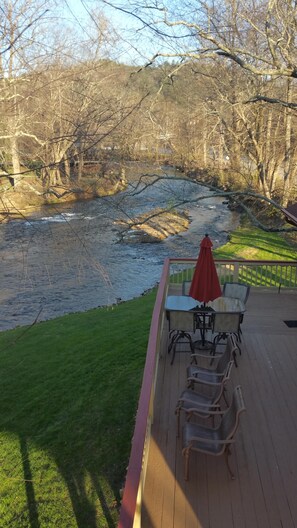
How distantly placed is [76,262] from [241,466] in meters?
12.7

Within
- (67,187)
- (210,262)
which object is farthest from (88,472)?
(67,187)

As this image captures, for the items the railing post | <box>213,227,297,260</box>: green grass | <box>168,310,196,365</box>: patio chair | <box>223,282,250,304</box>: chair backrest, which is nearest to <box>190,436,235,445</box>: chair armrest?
<box>168,310,196,365</box>: patio chair

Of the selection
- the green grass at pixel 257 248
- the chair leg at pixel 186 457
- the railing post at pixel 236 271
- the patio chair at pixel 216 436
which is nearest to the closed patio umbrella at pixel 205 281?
the patio chair at pixel 216 436

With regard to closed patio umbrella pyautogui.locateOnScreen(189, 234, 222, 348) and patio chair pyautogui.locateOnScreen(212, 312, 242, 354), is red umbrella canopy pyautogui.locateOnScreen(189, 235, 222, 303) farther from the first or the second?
patio chair pyautogui.locateOnScreen(212, 312, 242, 354)

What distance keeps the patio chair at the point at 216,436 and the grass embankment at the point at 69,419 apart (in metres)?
1.54

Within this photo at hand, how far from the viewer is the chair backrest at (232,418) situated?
4332mm

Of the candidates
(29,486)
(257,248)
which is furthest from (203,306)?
(257,248)

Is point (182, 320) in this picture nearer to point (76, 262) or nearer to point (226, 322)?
point (226, 322)

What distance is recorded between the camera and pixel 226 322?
7348mm

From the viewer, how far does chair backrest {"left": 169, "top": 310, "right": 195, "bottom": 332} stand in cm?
728

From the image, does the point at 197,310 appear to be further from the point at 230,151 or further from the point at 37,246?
the point at 230,151

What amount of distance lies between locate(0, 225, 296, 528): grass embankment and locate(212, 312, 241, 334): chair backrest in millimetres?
1926

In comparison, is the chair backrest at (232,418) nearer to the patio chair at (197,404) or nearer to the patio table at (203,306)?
the patio chair at (197,404)

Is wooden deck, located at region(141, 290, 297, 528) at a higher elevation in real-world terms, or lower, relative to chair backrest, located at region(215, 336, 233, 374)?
lower
